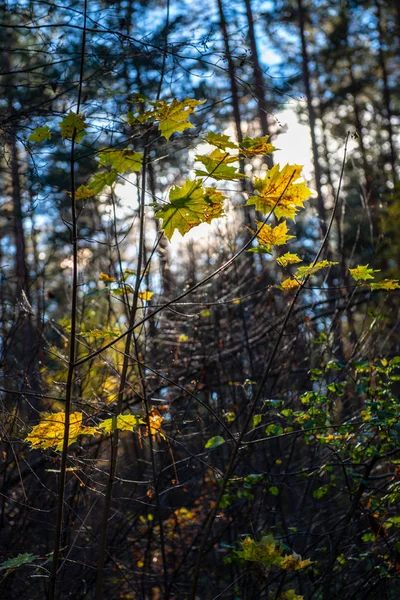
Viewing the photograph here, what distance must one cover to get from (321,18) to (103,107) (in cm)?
1336

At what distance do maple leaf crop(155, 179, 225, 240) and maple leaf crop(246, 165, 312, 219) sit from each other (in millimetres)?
203

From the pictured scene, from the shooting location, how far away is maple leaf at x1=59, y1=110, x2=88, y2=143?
2111 millimetres

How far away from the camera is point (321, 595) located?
11.3 feet

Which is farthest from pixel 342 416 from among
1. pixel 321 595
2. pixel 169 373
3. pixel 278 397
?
pixel 321 595

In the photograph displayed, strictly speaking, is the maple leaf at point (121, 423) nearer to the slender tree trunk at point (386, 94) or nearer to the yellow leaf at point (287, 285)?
the yellow leaf at point (287, 285)

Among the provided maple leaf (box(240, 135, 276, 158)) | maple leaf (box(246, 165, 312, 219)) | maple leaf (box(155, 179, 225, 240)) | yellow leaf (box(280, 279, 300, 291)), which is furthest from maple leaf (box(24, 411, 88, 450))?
maple leaf (box(240, 135, 276, 158))

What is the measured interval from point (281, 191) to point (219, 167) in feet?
0.87

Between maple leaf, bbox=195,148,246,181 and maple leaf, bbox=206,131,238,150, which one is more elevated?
maple leaf, bbox=206,131,238,150

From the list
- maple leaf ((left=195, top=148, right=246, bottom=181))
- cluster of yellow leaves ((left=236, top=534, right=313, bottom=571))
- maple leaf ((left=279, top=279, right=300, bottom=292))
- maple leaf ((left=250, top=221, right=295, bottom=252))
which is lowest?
cluster of yellow leaves ((left=236, top=534, right=313, bottom=571))

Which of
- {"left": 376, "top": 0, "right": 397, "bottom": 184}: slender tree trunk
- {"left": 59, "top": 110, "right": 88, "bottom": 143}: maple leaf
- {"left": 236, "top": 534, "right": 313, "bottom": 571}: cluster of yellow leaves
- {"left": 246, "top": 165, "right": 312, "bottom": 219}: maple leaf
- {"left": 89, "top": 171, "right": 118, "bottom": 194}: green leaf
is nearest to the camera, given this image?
{"left": 59, "top": 110, "right": 88, "bottom": 143}: maple leaf

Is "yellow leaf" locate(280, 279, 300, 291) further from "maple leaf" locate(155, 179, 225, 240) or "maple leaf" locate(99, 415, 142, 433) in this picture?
"maple leaf" locate(99, 415, 142, 433)

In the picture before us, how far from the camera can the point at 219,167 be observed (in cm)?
221

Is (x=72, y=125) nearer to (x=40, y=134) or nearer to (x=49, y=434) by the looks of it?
(x=40, y=134)

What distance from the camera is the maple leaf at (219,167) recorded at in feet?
7.16
